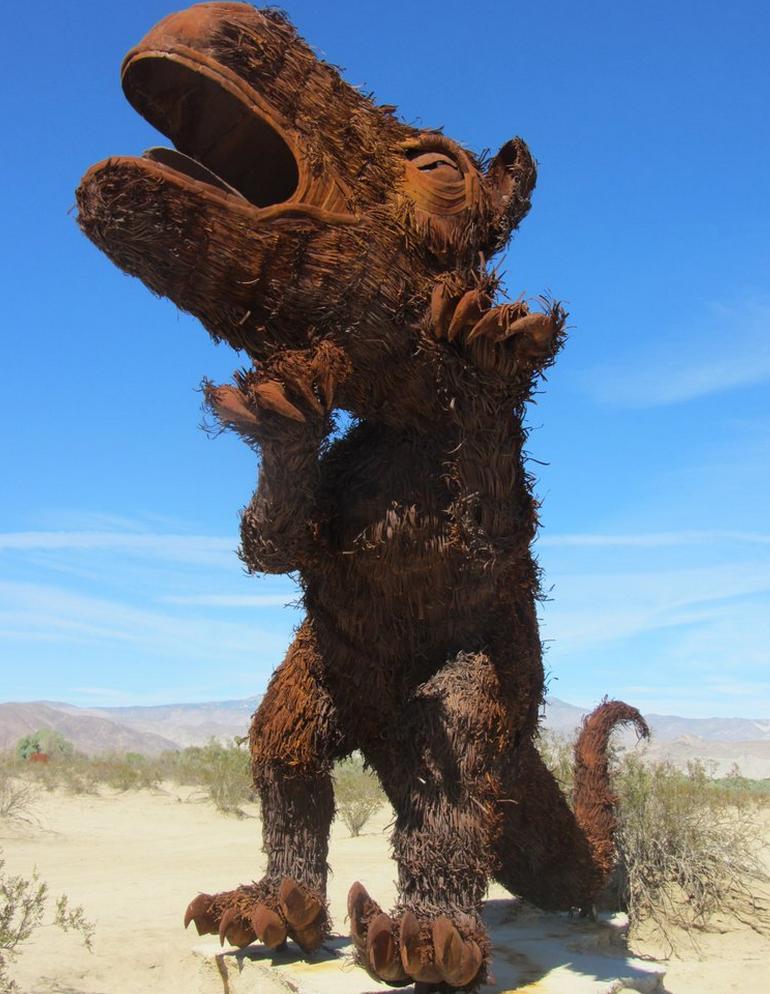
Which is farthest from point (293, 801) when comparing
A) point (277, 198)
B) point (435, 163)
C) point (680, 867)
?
point (680, 867)

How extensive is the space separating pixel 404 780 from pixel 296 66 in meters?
2.50

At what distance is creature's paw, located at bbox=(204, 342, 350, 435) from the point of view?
287cm

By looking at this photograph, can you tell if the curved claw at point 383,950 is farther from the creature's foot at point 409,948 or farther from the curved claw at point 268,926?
the curved claw at point 268,926

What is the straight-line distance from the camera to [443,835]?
312cm

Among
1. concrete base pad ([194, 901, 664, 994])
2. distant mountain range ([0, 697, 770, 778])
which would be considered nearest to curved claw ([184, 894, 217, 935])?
concrete base pad ([194, 901, 664, 994])

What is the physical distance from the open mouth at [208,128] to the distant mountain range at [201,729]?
21.7 m

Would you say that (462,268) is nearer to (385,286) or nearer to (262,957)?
(385,286)

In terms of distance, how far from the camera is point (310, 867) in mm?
3682

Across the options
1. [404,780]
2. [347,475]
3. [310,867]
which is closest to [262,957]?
[310,867]

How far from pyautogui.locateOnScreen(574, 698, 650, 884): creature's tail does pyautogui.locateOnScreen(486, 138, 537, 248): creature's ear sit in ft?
9.72

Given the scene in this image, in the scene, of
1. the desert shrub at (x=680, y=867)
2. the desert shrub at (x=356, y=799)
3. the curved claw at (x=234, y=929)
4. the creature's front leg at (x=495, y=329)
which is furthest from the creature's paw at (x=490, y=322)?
the desert shrub at (x=356, y=799)

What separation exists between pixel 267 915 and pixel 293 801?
43 cm

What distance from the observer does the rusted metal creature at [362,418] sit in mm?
2871

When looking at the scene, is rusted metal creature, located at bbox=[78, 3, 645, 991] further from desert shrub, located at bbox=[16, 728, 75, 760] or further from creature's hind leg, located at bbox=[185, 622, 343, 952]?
desert shrub, located at bbox=[16, 728, 75, 760]
